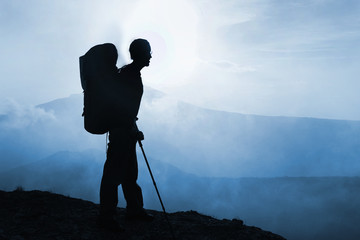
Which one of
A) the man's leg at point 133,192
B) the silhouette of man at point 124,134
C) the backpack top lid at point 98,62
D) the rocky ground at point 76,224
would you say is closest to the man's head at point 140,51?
the silhouette of man at point 124,134

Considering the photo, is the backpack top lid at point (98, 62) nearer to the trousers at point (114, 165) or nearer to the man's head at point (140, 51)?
the man's head at point (140, 51)

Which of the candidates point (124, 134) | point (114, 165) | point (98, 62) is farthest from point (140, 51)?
point (114, 165)

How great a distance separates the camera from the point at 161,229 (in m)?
5.84

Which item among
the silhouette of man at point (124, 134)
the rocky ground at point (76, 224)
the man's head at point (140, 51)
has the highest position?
the man's head at point (140, 51)

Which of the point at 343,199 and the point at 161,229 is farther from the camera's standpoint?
the point at 343,199

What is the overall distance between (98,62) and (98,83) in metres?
0.33

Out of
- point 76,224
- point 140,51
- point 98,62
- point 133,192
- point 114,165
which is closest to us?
point 98,62

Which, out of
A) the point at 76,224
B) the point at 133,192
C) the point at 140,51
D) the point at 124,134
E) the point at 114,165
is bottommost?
the point at 76,224

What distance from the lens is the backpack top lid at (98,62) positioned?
4895 mm

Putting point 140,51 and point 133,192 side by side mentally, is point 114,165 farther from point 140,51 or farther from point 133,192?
point 140,51

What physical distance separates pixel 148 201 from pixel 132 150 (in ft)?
590

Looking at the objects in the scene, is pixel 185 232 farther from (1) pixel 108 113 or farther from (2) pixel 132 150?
(1) pixel 108 113

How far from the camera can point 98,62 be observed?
493cm

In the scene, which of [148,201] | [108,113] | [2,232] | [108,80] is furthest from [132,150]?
[148,201]
